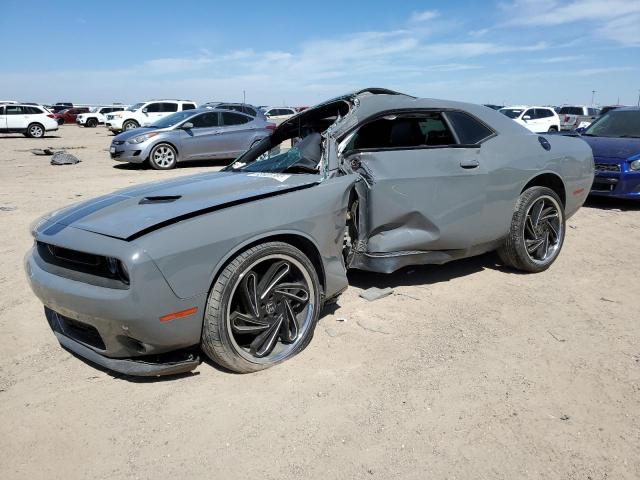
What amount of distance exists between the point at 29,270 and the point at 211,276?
4.09 ft

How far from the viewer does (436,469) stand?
2.25 meters

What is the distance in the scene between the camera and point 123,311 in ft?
8.24

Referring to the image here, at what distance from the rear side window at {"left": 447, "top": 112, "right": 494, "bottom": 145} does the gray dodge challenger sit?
13 millimetres

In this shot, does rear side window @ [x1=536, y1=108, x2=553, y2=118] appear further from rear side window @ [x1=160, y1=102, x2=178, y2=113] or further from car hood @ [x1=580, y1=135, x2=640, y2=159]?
rear side window @ [x1=160, y1=102, x2=178, y2=113]

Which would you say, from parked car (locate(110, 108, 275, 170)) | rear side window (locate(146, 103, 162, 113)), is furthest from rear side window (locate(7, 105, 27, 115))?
parked car (locate(110, 108, 275, 170))

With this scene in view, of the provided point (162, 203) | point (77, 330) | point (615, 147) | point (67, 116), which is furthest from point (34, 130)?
point (162, 203)

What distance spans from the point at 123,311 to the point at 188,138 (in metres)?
10.6

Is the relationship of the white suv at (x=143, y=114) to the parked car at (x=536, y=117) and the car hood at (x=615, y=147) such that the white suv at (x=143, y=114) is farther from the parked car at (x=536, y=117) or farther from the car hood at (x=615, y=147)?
the car hood at (x=615, y=147)

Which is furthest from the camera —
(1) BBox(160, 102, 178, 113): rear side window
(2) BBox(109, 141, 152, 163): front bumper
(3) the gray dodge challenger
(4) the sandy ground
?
Answer: (1) BBox(160, 102, 178, 113): rear side window

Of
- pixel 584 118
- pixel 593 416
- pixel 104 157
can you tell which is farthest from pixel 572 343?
pixel 584 118

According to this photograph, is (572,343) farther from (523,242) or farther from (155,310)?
(155,310)

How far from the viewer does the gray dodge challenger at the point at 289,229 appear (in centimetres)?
262

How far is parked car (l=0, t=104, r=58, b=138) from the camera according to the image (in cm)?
2434

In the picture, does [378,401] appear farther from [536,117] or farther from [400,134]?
[536,117]
